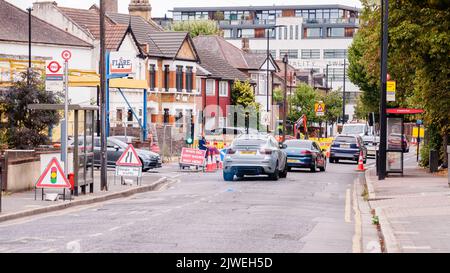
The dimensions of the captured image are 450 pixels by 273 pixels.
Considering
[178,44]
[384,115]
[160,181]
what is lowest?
[160,181]

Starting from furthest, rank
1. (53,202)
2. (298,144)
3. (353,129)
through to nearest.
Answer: (353,129)
(298,144)
(53,202)

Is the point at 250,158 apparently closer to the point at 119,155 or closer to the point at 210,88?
the point at 119,155

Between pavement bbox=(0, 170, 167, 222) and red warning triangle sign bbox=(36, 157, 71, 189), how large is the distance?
1.33ft

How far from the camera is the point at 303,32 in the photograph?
497 ft

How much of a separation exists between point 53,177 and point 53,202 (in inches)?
27.8

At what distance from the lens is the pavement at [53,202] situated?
23.2 meters

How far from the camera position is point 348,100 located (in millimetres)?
140750

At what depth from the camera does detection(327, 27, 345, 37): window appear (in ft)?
495

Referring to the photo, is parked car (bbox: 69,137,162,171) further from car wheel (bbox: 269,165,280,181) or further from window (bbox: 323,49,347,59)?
window (bbox: 323,49,347,59)

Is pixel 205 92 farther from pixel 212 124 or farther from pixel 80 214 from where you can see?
pixel 80 214

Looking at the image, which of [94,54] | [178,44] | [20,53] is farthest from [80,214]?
[178,44]

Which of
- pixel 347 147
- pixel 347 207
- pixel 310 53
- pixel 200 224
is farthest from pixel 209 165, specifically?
pixel 310 53
